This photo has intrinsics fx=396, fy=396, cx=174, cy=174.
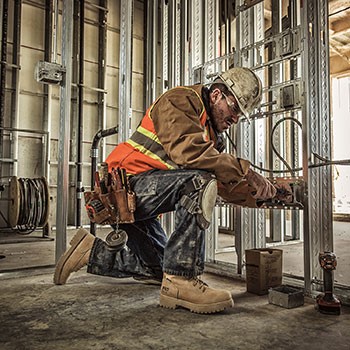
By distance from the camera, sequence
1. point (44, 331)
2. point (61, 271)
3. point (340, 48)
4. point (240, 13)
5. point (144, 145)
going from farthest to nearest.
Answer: point (340, 48)
point (240, 13)
point (61, 271)
point (144, 145)
point (44, 331)

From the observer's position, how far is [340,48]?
29.2 ft

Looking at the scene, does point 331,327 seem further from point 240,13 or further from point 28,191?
point 28,191

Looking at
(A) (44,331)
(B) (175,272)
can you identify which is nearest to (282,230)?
(B) (175,272)

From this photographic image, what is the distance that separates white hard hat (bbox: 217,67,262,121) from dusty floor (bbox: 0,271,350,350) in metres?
1.06

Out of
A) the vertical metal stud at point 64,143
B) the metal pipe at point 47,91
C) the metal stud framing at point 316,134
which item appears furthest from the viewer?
the metal pipe at point 47,91

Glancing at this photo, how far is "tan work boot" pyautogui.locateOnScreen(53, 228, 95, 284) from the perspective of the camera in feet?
7.59

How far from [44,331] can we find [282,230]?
3.44 metres

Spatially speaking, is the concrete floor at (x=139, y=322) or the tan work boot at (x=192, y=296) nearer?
the concrete floor at (x=139, y=322)

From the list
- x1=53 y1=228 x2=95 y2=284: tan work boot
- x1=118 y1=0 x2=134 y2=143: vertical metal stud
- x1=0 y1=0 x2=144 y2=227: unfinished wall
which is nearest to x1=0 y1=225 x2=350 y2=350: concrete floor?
x1=53 y1=228 x2=95 y2=284: tan work boot

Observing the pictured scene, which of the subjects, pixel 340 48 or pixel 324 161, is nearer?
pixel 324 161

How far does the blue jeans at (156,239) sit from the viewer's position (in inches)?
75.8

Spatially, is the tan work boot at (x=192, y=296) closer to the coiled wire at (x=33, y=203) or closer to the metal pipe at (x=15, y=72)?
the coiled wire at (x=33, y=203)

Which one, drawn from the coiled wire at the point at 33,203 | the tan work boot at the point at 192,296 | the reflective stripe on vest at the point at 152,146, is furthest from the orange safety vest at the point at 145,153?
the coiled wire at the point at 33,203

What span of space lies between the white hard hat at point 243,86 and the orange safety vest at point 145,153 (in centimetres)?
21
